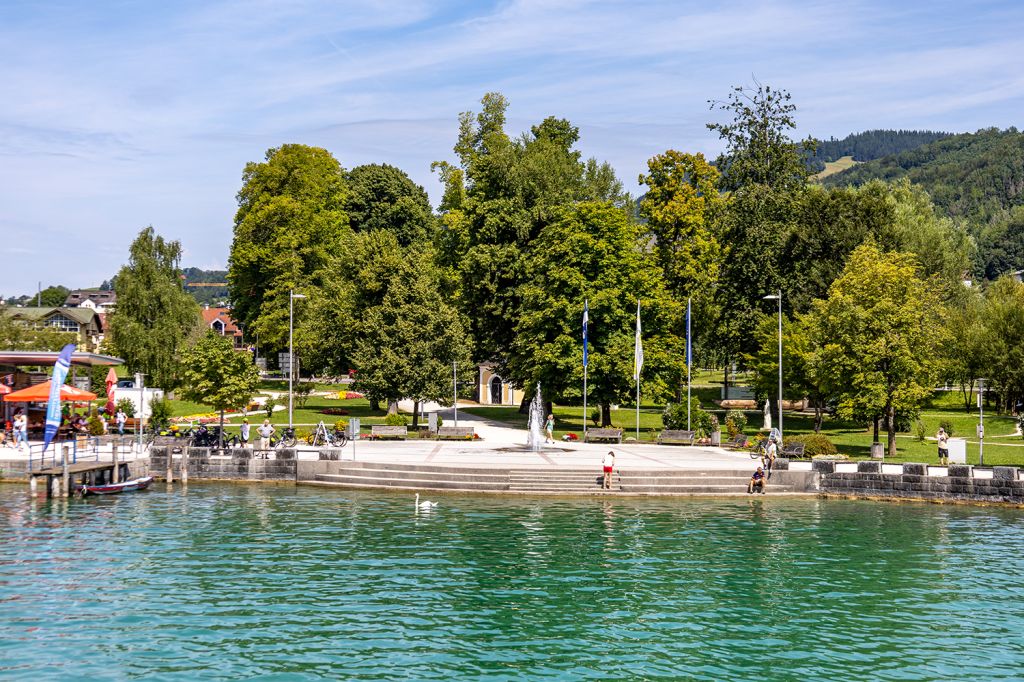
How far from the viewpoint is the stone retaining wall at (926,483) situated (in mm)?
41938

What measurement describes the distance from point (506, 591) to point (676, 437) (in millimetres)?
31483

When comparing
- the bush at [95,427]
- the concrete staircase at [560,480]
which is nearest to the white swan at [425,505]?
the concrete staircase at [560,480]

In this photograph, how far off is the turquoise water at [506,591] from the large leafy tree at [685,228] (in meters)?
33.6

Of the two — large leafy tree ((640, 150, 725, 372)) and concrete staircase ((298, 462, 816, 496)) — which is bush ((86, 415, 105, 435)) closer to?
concrete staircase ((298, 462, 816, 496))

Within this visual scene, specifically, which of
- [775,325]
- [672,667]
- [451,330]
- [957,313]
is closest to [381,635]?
[672,667]

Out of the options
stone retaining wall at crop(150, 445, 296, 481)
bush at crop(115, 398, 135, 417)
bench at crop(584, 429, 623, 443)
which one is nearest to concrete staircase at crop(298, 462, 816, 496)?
stone retaining wall at crop(150, 445, 296, 481)

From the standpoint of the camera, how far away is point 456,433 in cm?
5922

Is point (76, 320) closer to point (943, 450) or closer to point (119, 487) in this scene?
point (119, 487)

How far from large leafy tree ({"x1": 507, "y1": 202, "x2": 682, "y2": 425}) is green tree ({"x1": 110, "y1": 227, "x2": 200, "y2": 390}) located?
27.8 metres

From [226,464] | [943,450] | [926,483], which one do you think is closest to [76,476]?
[226,464]

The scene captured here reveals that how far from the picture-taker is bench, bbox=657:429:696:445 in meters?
56.4

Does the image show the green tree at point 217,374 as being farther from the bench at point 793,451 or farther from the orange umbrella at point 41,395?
the bench at point 793,451

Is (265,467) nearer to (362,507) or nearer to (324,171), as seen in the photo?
(362,507)

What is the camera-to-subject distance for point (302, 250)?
86.5 m
